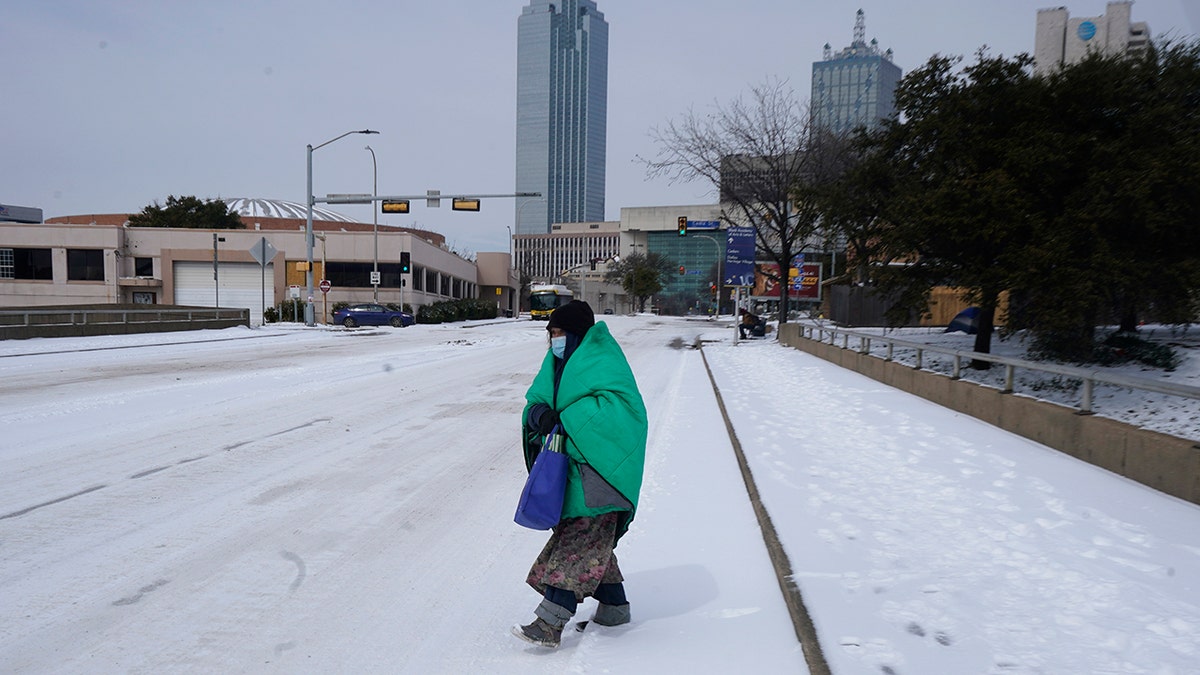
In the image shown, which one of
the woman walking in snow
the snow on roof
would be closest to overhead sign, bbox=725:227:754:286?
the woman walking in snow

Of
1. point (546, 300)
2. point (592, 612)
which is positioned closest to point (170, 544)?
point (592, 612)

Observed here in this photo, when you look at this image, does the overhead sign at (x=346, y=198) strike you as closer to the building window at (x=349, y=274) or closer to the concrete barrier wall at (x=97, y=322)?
the concrete barrier wall at (x=97, y=322)

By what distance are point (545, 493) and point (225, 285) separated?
220 ft

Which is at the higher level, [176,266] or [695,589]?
[176,266]

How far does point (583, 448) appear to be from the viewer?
363 centimetres

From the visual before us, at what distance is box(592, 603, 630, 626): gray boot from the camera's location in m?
4.11

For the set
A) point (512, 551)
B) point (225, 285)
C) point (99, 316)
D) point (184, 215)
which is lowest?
point (512, 551)

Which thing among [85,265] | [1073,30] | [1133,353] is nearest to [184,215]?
[85,265]

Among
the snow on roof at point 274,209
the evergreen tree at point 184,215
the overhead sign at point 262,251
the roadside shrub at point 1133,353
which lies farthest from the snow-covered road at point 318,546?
the snow on roof at point 274,209

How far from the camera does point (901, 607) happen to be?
13.9ft

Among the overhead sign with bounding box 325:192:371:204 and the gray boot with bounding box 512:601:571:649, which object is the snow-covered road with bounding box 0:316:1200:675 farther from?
the overhead sign with bounding box 325:192:371:204

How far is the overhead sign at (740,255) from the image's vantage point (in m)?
29.2

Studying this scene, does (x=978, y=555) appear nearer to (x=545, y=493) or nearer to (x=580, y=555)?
(x=580, y=555)

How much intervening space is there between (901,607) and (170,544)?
486 cm
